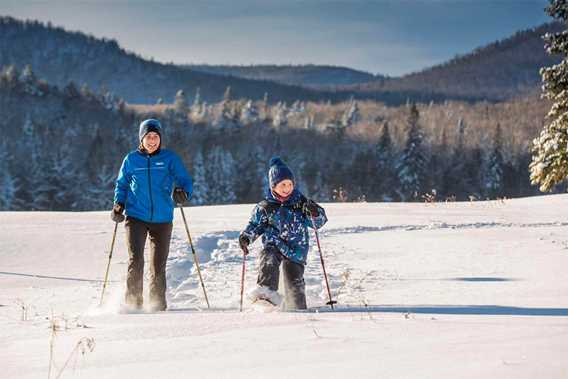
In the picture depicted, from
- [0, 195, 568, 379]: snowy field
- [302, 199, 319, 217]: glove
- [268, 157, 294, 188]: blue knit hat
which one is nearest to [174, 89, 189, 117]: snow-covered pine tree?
[0, 195, 568, 379]: snowy field

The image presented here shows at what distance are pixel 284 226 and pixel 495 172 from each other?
9291 centimetres

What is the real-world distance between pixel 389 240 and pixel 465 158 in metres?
104

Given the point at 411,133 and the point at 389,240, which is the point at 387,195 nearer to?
the point at 411,133

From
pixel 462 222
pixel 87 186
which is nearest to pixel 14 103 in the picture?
pixel 87 186

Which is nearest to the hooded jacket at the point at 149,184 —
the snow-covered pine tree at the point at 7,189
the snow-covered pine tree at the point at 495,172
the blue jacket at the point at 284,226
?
the blue jacket at the point at 284,226

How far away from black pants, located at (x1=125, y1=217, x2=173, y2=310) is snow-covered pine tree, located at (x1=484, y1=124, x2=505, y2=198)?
90.3 m

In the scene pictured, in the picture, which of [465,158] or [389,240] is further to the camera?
[465,158]

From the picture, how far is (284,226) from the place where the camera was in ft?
17.9

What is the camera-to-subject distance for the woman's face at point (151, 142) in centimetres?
568

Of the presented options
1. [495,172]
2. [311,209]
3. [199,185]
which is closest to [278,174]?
[311,209]

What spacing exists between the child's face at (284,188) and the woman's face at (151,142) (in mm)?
1282

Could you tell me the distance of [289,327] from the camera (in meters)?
3.85

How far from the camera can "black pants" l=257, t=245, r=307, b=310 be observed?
5270mm

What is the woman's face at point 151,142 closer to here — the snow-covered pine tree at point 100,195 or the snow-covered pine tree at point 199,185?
the snow-covered pine tree at point 100,195
